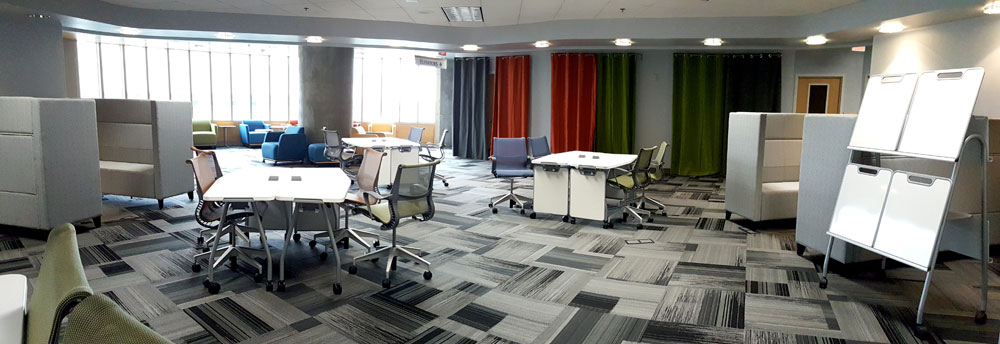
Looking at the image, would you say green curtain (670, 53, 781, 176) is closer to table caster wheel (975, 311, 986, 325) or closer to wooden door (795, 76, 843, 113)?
wooden door (795, 76, 843, 113)

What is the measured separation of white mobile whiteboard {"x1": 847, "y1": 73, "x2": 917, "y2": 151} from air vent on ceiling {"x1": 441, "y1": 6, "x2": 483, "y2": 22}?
5.25 meters

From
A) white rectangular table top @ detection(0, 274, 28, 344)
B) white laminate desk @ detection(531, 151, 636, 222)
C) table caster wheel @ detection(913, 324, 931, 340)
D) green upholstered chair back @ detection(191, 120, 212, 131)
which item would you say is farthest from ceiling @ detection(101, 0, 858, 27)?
white rectangular table top @ detection(0, 274, 28, 344)

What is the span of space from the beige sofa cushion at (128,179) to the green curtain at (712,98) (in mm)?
8448

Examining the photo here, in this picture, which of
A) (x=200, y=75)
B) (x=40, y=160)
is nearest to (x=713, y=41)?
(x=40, y=160)

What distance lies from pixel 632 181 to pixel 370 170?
3.09 meters

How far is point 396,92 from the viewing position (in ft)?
60.3

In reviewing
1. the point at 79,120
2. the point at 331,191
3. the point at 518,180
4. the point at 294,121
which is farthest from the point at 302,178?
the point at 294,121

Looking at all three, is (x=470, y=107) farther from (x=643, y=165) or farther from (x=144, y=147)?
(x=144, y=147)

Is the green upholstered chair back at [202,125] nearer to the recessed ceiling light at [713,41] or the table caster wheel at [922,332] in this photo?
the recessed ceiling light at [713,41]

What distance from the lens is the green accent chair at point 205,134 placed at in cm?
1409

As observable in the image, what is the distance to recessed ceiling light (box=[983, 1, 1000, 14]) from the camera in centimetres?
570

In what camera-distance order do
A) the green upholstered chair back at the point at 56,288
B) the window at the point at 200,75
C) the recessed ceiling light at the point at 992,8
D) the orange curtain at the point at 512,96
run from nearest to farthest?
1. the green upholstered chair back at the point at 56,288
2. the recessed ceiling light at the point at 992,8
3. the orange curtain at the point at 512,96
4. the window at the point at 200,75

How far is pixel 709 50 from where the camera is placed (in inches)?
404

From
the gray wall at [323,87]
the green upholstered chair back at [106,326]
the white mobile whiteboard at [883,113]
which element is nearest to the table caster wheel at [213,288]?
the green upholstered chair back at [106,326]
